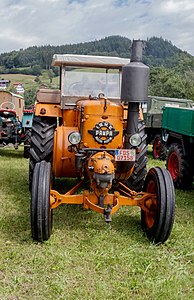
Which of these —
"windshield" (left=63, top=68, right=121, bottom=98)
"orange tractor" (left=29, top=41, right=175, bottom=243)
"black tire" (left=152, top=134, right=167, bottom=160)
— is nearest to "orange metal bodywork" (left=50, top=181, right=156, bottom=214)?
"orange tractor" (left=29, top=41, right=175, bottom=243)

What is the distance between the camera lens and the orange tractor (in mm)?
4086

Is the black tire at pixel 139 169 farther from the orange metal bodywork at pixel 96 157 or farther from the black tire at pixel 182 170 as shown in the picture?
the black tire at pixel 182 170

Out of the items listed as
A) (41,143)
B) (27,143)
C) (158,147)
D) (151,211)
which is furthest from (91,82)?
(158,147)

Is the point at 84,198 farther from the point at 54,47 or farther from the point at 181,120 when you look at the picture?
the point at 54,47

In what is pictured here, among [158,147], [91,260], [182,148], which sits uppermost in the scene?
[182,148]

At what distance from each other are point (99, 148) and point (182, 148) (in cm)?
324

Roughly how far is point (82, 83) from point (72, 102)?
41 centimetres

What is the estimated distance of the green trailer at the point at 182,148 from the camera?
271 inches

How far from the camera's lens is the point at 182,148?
7395mm

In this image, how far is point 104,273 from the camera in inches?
138

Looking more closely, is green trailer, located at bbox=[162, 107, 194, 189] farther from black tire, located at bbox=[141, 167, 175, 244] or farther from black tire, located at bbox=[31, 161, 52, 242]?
black tire, located at bbox=[31, 161, 52, 242]

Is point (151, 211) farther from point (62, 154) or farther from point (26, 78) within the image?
point (26, 78)

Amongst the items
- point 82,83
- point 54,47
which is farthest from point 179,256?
point 54,47

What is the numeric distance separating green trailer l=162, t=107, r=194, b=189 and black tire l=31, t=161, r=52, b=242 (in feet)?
11.2
